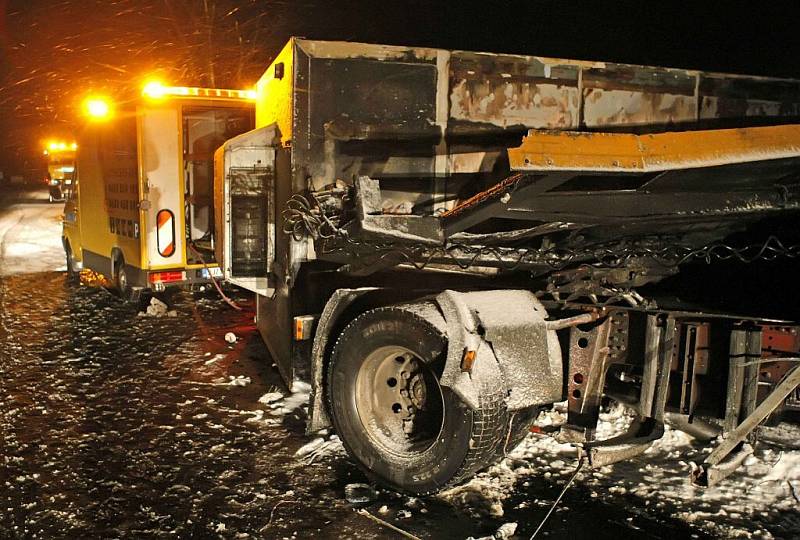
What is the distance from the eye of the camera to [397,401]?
15.1 feet

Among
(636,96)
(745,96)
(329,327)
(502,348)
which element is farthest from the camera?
(745,96)

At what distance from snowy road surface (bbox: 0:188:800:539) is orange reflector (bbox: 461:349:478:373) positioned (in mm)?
935

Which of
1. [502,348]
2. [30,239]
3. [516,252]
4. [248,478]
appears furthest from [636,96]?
[30,239]

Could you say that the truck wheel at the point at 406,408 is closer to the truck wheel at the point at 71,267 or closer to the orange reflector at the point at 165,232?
the orange reflector at the point at 165,232

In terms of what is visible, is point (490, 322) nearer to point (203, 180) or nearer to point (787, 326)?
point (787, 326)

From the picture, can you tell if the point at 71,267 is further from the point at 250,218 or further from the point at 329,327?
the point at 329,327

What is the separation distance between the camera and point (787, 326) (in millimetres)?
3895

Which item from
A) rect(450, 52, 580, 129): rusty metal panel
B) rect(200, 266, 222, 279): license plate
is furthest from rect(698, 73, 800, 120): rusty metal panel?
rect(200, 266, 222, 279): license plate

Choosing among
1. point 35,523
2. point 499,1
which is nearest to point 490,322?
point 35,523

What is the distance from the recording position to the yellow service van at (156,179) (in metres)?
9.07

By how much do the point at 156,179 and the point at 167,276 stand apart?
135 cm

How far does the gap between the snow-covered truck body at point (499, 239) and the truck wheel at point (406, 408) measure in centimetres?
1

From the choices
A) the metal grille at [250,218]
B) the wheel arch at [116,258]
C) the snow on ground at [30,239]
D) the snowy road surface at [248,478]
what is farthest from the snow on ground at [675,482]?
the snow on ground at [30,239]

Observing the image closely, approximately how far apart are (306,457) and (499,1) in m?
27.5
